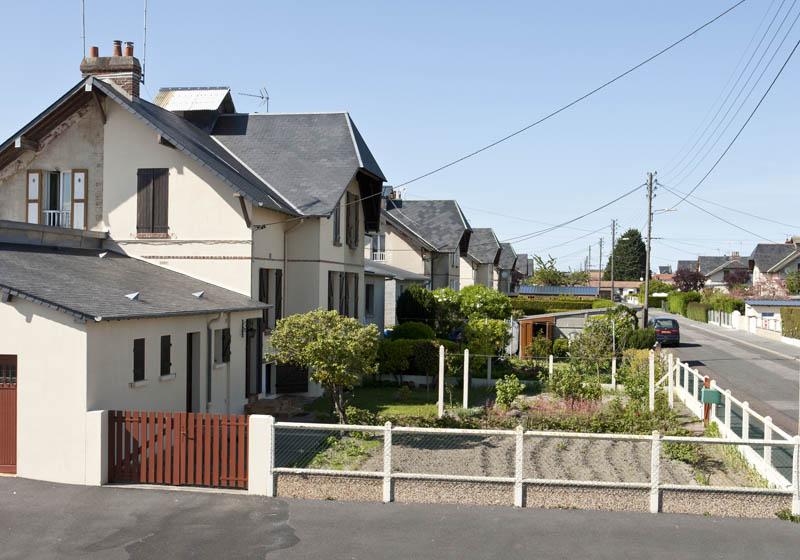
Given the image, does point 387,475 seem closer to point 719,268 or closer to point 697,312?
point 697,312

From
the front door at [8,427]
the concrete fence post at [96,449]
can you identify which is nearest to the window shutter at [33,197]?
the front door at [8,427]

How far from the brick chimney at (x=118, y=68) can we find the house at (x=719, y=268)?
101 metres

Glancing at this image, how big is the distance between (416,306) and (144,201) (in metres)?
18.7

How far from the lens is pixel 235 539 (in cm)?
1143

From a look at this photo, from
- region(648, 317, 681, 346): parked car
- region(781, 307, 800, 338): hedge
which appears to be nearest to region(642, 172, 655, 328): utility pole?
region(648, 317, 681, 346): parked car

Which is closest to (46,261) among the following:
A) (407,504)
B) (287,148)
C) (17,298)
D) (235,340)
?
(17,298)

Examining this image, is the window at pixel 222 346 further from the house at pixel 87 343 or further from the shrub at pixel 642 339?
the shrub at pixel 642 339

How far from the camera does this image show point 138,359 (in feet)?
53.8

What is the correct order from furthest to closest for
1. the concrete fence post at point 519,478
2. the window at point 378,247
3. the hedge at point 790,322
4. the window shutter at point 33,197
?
1. the hedge at point 790,322
2. the window at point 378,247
3. the window shutter at point 33,197
4. the concrete fence post at point 519,478

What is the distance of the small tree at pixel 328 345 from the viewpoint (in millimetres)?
17891

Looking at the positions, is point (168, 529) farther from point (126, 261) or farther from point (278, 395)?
→ point (278, 395)

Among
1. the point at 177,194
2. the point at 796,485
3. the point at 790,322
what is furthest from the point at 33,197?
the point at 790,322

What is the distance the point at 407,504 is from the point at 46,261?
9754 millimetres

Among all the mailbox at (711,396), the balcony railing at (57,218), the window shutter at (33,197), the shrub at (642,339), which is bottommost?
the mailbox at (711,396)
